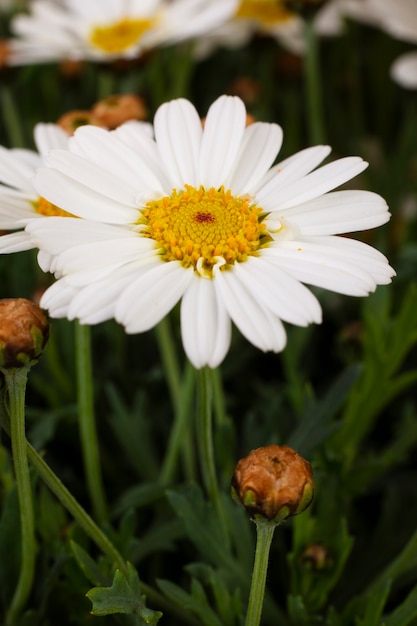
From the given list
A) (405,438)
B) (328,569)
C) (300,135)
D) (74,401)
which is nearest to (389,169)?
(300,135)

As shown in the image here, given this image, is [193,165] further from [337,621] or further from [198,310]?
[337,621]

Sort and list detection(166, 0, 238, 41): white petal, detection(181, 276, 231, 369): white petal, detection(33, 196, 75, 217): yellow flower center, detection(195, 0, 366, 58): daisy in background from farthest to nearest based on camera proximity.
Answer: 1. detection(195, 0, 366, 58): daisy in background
2. detection(166, 0, 238, 41): white petal
3. detection(33, 196, 75, 217): yellow flower center
4. detection(181, 276, 231, 369): white petal

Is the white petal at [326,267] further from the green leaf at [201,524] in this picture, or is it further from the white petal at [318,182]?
the green leaf at [201,524]

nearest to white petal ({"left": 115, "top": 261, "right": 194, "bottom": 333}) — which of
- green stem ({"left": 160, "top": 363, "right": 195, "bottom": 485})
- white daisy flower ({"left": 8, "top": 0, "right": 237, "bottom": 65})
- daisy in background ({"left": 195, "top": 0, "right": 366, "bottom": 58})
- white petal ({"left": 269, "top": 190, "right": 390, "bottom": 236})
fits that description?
white petal ({"left": 269, "top": 190, "right": 390, "bottom": 236})

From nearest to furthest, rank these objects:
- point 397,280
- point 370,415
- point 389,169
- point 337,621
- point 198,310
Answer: point 198,310, point 337,621, point 370,415, point 397,280, point 389,169

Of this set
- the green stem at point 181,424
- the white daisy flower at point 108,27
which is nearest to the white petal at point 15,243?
the green stem at point 181,424

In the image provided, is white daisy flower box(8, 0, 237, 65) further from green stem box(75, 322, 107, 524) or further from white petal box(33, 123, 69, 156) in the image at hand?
green stem box(75, 322, 107, 524)
